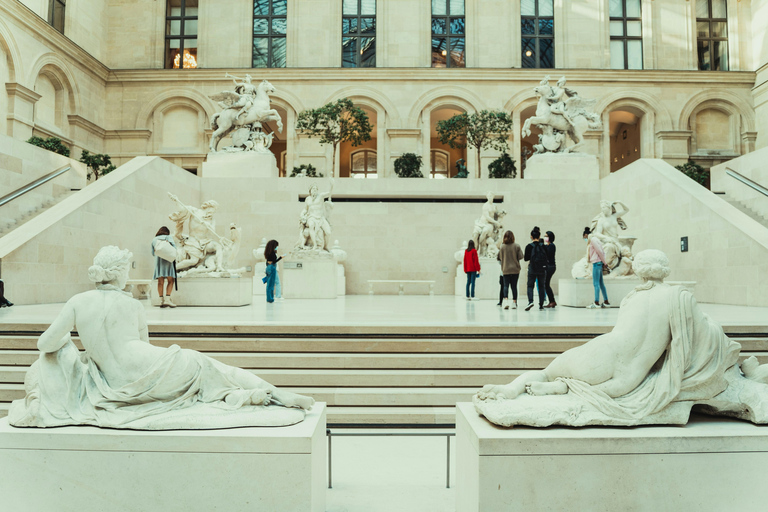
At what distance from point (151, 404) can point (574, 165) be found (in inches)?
665

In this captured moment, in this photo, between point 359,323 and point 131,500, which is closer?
point 131,500

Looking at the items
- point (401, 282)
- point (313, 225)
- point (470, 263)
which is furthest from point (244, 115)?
point (470, 263)

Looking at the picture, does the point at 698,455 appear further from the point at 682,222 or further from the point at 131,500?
the point at 682,222

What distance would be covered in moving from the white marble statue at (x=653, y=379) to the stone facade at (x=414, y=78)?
2284 cm

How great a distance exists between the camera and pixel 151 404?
10.4ft

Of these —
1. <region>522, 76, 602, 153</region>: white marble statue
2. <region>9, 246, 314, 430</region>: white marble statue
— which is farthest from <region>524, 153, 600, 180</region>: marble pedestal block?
<region>9, 246, 314, 430</region>: white marble statue

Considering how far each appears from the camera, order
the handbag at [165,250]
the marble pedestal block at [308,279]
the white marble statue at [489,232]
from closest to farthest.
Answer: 1. the handbag at [165,250]
2. the marble pedestal block at [308,279]
3. the white marble statue at [489,232]

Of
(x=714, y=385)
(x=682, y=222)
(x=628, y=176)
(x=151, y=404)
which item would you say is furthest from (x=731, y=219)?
(x=151, y=404)

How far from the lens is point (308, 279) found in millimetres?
13711

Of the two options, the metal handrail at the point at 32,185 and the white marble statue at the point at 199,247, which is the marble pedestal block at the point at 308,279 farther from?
the metal handrail at the point at 32,185

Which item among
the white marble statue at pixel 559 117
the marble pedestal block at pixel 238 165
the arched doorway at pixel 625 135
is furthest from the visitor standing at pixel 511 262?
the arched doorway at pixel 625 135

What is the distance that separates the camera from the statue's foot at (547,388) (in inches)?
130

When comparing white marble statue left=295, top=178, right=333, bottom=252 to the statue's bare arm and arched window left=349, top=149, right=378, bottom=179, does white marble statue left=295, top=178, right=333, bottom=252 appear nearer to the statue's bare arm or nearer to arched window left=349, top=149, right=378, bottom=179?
the statue's bare arm

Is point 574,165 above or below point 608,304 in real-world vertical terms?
above
